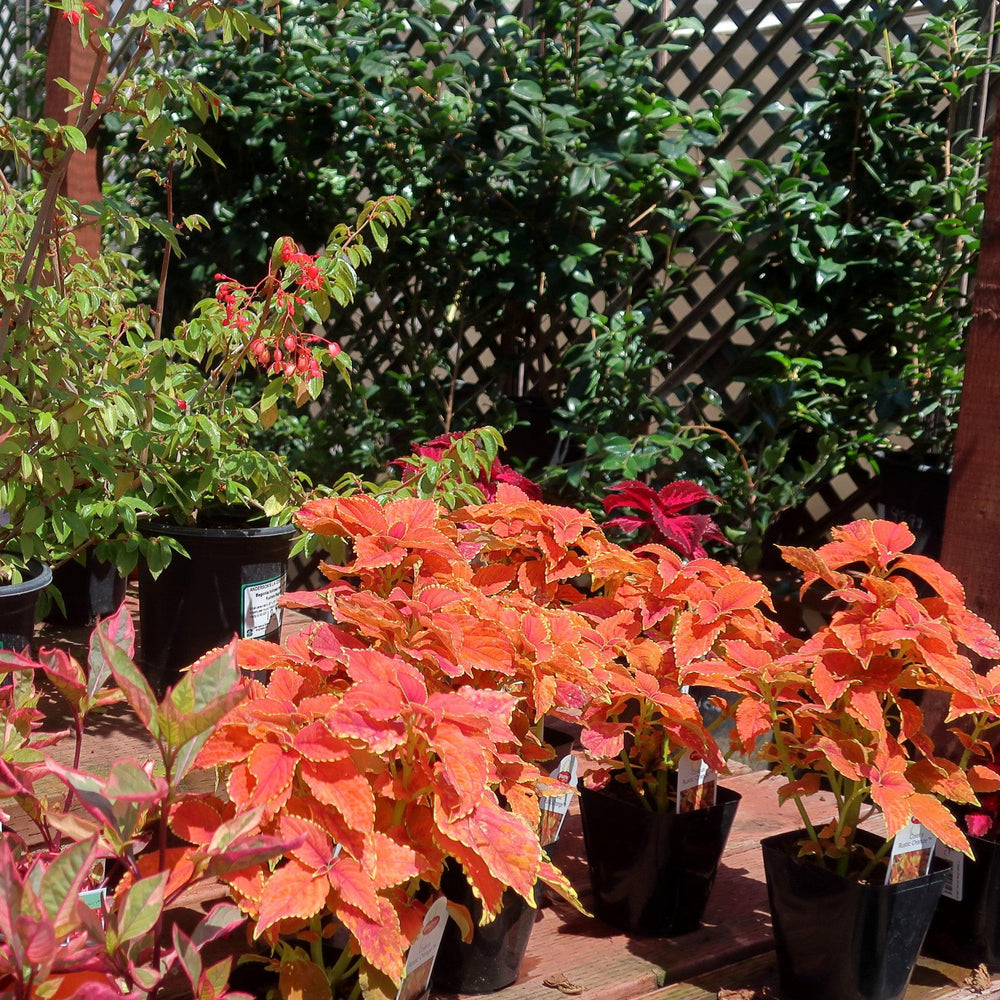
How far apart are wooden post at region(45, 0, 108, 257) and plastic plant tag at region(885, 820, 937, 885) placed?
2069 millimetres

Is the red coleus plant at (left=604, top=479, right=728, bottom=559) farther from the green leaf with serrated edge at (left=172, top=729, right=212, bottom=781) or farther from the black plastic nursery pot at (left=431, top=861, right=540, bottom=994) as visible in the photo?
the green leaf with serrated edge at (left=172, top=729, right=212, bottom=781)

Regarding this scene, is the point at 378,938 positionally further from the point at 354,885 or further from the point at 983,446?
the point at 983,446

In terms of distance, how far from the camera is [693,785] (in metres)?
1.38

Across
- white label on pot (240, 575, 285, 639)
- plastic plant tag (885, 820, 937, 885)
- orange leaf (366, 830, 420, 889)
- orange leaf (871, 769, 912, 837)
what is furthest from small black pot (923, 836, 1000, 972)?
white label on pot (240, 575, 285, 639)

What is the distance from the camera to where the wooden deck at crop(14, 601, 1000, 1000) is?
4.04 ft

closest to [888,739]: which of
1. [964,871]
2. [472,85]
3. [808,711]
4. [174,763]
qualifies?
[808,711]

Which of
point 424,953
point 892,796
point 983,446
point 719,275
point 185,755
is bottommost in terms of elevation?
point 424,953

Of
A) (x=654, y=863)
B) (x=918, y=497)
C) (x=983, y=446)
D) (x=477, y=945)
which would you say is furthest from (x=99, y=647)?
(x=918, y=497)

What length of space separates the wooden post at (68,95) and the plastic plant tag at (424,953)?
1914 millimetres

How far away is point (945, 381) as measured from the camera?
2266mm

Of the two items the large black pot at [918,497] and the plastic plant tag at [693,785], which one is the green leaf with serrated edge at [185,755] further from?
the large black pot at [918,497]

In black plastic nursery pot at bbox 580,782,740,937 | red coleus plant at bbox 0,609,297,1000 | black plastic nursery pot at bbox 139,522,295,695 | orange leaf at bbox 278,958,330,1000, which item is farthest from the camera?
black plastic nursery pot at bbox 139,522,295,695

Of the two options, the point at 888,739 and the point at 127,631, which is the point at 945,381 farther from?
the point at 127,631

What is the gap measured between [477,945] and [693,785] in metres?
0.36
